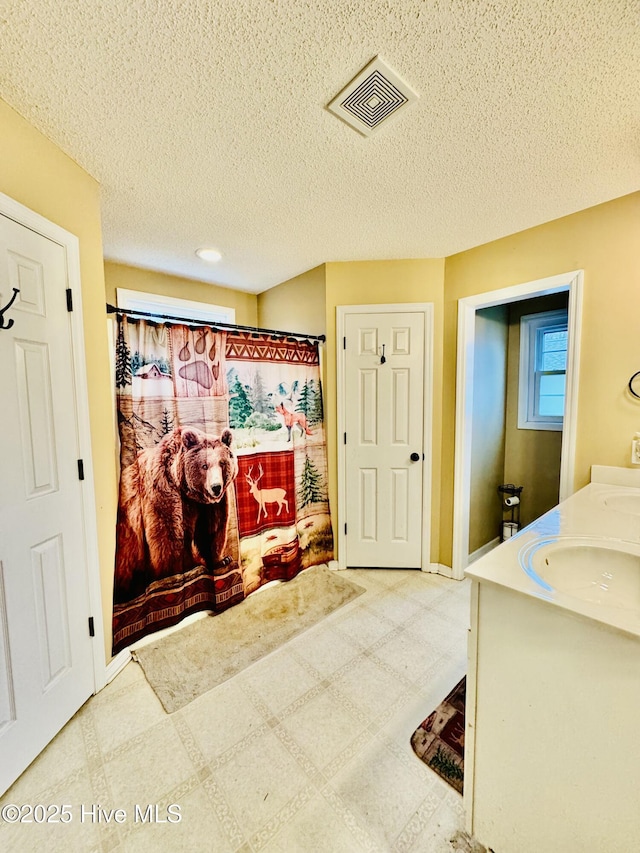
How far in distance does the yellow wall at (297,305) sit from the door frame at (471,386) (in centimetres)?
104

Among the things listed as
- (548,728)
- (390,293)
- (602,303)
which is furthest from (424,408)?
(548,728)

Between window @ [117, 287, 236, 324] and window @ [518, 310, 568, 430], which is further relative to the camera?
window @ [518, 310, 568, 430]

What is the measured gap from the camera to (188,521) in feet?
6.69

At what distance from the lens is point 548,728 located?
861mm

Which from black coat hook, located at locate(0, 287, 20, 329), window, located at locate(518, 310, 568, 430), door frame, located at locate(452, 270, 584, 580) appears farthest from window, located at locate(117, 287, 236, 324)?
window, located at locate(518, 310, 568, 430)

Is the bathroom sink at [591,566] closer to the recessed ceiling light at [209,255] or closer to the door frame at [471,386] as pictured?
the door frame at [471,386]

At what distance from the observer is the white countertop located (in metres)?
0.79

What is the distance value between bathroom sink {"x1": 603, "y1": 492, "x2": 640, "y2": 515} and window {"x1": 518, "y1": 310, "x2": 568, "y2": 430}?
4.24 ft

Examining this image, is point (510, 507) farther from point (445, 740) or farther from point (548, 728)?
point (548, 728)

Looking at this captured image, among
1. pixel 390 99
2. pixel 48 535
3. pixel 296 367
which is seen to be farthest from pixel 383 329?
pixel 48 535

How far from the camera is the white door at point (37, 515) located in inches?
47.3

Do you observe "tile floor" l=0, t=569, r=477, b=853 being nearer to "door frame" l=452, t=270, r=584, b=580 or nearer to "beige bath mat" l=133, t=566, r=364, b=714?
"beige bath mat" l=133, t=566, r=364, b=714

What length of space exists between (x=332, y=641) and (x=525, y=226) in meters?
2.67

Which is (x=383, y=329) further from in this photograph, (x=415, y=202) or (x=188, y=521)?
(x=188, y=521)
